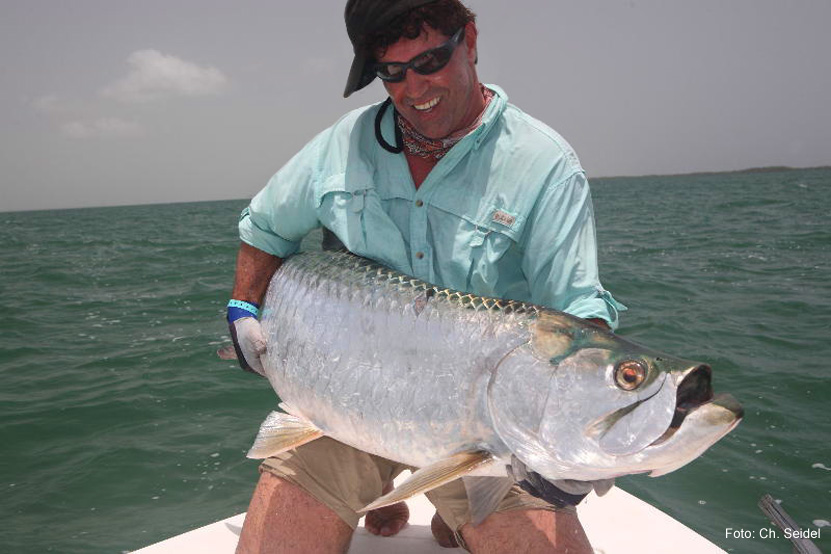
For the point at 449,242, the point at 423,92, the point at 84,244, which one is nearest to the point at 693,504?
the point at 449,242

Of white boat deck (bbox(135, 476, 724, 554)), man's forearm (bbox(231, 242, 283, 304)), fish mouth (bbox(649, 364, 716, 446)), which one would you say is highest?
fish mouth (bbox(649, 364, 716, 446))

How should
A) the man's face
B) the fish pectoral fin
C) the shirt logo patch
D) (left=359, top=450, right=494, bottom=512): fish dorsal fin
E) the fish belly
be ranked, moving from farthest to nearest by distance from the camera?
the shirt logo patch < the man's face < the fish pectoral fin < the fish belly < (left=359, top=450, right=494, bottom=512): fish dorsal fin

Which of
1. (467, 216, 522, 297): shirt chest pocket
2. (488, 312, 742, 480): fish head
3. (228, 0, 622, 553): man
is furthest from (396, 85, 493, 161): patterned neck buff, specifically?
(488, 312, 742, 480): fish head

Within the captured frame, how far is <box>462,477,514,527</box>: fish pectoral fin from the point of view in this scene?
7.54 ft

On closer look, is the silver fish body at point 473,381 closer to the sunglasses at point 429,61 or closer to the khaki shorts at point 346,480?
the khaki shorts at point 346,480

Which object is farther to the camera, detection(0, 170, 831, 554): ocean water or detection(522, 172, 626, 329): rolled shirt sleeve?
detection(0, 170, 831, 554): ocean water

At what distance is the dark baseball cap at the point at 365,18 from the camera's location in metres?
2.45

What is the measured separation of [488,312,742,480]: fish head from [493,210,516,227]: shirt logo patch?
2.15 feet

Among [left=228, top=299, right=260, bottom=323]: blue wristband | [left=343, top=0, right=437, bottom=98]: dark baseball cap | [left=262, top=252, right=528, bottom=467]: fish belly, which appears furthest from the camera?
[left=228, top=299, right=260, bottom=323]: blue wristband

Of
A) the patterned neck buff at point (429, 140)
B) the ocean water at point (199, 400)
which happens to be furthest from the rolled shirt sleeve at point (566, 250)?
the ocean water at point (199, 400)

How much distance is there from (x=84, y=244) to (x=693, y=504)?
26.9 metres

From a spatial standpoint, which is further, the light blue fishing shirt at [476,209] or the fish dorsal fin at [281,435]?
the light blue fishing shirt at [476,209]

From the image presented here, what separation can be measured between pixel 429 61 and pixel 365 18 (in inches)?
11.9

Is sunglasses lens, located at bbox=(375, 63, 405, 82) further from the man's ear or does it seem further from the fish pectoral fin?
the fish pectoral fin
